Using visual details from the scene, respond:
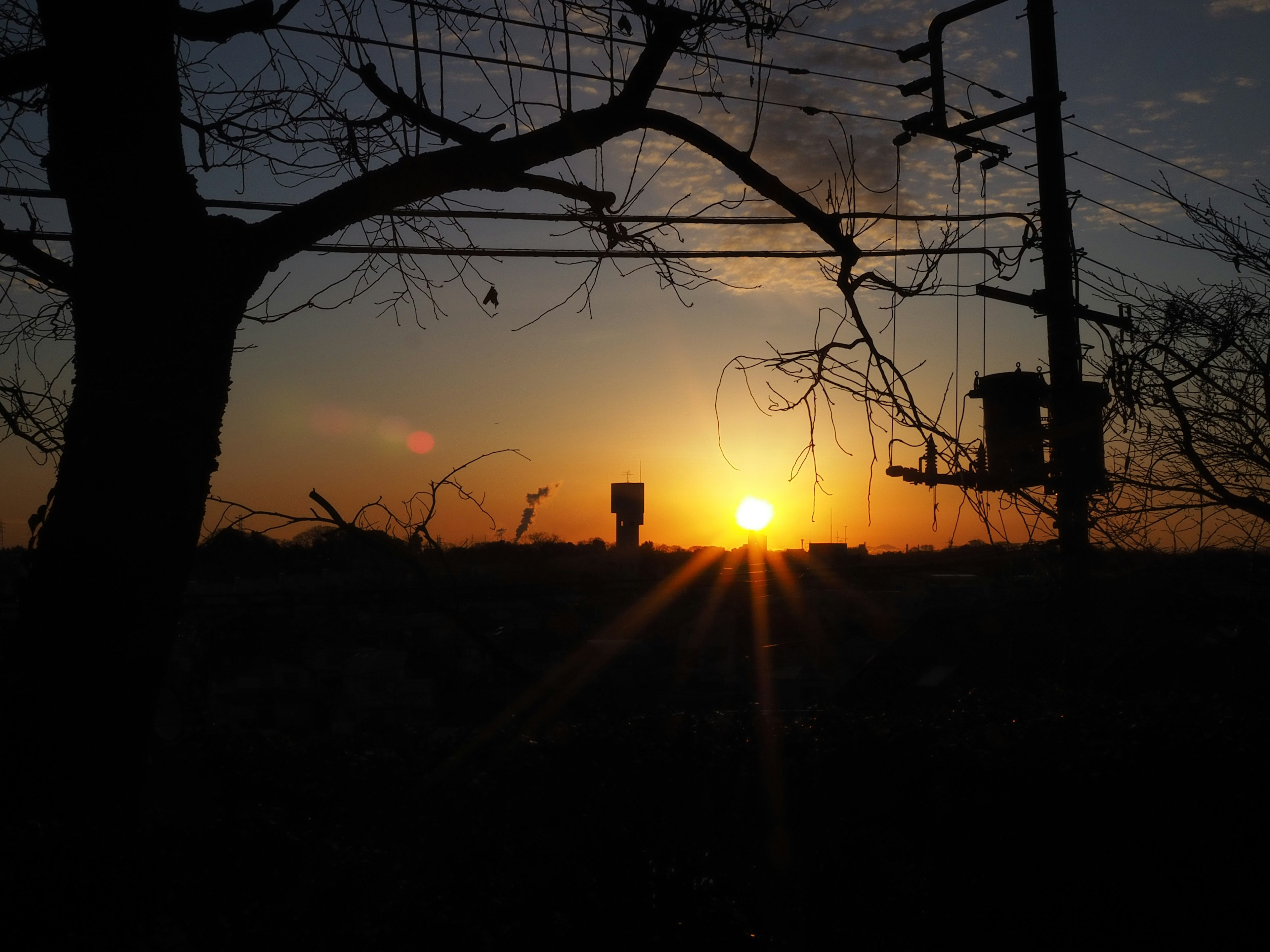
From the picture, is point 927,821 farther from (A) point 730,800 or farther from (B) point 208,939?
(B) point 208,939

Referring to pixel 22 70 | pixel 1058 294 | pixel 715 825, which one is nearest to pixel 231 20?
pixel 22 70

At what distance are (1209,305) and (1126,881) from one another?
12.6 feet

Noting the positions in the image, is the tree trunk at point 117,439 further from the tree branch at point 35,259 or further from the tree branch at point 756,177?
the tree branch at point 756,177

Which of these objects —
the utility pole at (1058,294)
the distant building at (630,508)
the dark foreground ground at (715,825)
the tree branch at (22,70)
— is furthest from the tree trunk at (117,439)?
the distant building at (630,508)

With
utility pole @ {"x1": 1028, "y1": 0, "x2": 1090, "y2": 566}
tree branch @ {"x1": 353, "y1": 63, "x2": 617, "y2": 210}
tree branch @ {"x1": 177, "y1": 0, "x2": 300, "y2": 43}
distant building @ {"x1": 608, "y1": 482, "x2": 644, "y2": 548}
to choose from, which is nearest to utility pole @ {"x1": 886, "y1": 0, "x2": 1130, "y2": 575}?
utility pole @ {"x1": 1028, "y1": 0, "x2": 1090, "y2": 566}

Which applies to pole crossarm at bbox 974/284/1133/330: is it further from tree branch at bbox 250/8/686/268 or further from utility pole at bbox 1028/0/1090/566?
tree branch at bbox 250/8/686/268

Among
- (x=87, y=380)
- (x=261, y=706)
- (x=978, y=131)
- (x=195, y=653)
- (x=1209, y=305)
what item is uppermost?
(x=978, y=131)

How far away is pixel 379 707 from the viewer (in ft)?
38.0

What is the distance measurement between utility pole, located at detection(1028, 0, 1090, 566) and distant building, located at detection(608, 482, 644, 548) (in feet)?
59.6

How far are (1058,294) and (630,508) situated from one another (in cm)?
1918

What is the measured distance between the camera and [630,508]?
86.9 feet

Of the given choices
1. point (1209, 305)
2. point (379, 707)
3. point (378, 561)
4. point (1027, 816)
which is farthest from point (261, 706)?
point (1209, 305)

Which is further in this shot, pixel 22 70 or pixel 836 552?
pixel 836 552

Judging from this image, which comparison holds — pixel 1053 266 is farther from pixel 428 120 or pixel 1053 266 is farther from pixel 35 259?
pixel 35 259
